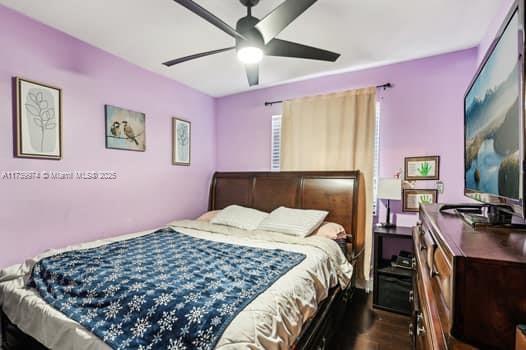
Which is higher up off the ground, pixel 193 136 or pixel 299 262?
pixel 193 136

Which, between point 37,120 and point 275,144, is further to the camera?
point 275,144

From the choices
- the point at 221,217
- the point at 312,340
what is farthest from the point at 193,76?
the point at 312,340

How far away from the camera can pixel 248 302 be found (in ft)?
4.01

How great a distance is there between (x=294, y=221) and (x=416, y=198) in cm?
129

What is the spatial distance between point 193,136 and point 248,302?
2.77 metres

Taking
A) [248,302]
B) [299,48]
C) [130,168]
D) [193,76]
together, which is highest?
[193,76]

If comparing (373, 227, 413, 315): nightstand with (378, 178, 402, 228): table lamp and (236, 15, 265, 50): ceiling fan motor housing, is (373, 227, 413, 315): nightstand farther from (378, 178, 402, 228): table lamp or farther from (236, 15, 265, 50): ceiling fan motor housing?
(236, 15, 265, 50): ceiling fan motor housing

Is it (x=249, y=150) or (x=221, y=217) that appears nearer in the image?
(x=221, y=217)

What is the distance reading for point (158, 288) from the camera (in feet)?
4.32

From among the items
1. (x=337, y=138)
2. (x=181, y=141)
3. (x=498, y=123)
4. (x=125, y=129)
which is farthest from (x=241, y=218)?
(x=498, y=123)

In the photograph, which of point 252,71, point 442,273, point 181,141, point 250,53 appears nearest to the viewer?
point 442,273

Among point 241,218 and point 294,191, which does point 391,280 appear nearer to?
point 294,191

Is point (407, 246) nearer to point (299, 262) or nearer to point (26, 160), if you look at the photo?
point (299, 262)

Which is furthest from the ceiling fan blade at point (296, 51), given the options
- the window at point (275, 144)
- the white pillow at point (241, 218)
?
the white pillow at point (241, 218)
